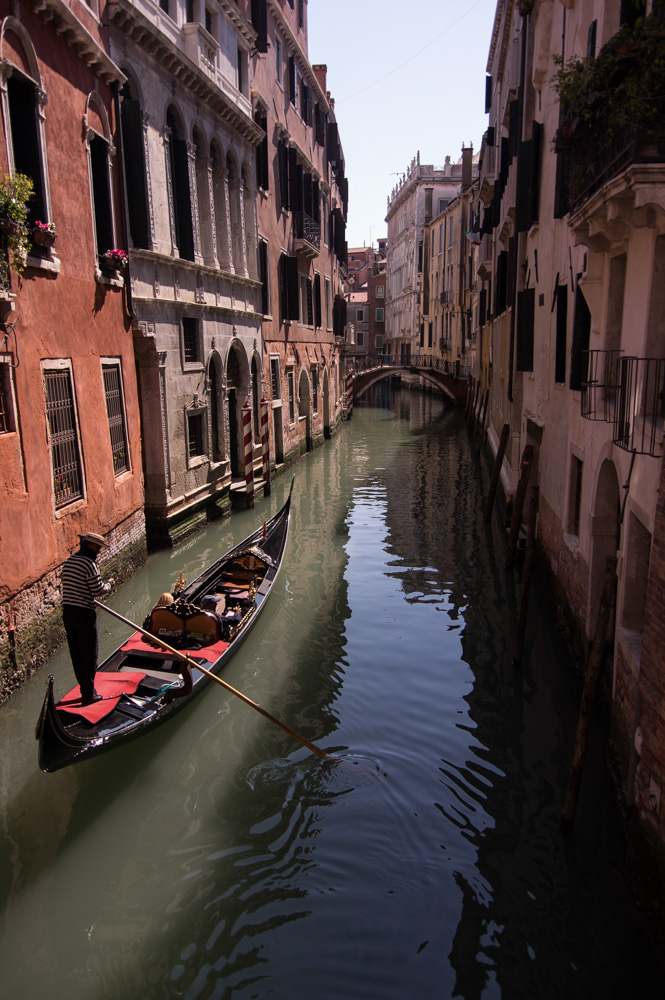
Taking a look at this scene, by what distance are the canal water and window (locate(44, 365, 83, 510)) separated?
1.52 metres

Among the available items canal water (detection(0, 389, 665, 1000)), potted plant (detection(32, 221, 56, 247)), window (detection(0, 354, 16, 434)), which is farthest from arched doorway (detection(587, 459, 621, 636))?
potted plant (detection(32, 221, 56, 247))

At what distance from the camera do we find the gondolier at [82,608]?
17.1ft

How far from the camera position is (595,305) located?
5.99 meters

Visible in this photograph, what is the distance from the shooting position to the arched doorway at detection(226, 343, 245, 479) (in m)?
14.0

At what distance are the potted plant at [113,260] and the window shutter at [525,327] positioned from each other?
5.08m

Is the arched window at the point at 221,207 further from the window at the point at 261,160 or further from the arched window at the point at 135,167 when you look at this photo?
the arched window at the point at 135,167

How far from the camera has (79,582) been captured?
205 inches

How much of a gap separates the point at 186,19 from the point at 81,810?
36.5 ft

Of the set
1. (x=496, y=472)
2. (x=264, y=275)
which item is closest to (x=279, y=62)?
(x=264, y=275)

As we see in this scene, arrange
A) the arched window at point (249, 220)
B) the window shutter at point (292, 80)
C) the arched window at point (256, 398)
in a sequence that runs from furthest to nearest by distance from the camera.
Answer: the window shutter at point (292, 80), the arched window at point (256, 398), the arched window at point (249, 220)

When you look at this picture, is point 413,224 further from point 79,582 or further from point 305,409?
point 79,582

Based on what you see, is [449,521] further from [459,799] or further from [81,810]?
[81,810]

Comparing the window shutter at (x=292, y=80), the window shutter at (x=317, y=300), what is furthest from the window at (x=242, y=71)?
the window shutter at (x=317, y=300)

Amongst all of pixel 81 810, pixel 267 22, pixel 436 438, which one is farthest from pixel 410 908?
pixel 436 438
